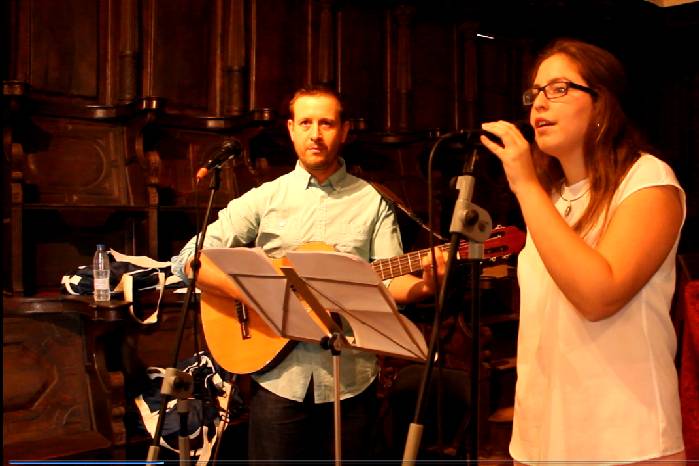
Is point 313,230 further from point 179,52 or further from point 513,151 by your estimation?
point 179,52

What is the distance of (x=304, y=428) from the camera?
8.45ft

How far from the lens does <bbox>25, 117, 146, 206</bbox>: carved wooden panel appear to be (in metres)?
4.45

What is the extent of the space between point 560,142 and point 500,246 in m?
0.69

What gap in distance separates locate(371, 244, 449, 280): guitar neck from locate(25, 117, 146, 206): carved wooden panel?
2.53 metres

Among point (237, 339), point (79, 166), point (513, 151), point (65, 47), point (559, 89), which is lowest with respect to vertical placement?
point (237, 339)

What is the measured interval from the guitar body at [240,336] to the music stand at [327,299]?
1.31 ft

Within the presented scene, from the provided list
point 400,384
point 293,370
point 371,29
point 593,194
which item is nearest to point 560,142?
point 593,194

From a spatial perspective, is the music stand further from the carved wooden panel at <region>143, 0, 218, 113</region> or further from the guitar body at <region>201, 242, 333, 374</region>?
the carved wooden panel at <region>143, 0, 218, 113</region>

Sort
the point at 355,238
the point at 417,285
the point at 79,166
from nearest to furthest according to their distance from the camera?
the point at 417,285 < the point at 355,238 < the point at 79,166

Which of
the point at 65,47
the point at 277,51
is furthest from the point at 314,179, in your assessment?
the point at 277,51

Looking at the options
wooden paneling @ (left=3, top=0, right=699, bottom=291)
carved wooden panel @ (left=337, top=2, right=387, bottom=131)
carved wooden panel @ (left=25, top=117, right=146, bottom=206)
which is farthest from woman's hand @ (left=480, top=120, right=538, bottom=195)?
carved wooden panel @ (left=337, top=2, right=387, bottom=131)

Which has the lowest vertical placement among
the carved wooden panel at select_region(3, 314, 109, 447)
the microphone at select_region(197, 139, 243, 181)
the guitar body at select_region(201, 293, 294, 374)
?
the carved wooden panel at select_region(3, 314, 109, 447)

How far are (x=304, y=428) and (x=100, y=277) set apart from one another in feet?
5.55

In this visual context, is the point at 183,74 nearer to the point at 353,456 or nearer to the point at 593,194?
the point at 353,456
